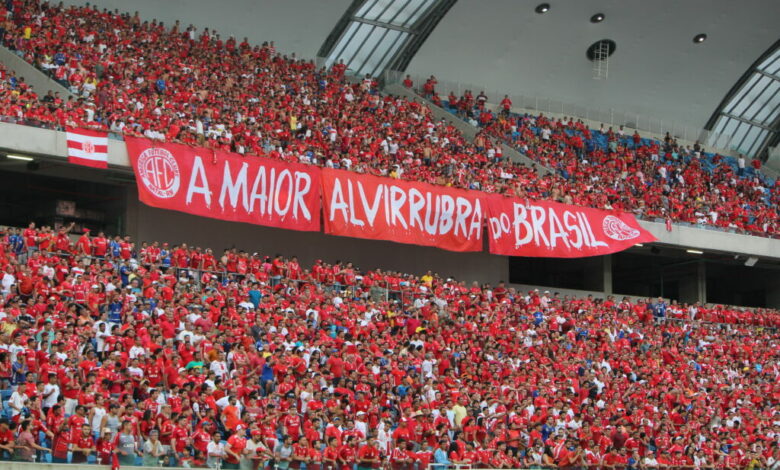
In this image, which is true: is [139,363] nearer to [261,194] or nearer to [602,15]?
[261,194]

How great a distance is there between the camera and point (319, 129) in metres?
32.7

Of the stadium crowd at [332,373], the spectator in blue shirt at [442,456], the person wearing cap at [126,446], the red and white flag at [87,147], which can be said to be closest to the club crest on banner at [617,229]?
the stadium crowd at [332,373]

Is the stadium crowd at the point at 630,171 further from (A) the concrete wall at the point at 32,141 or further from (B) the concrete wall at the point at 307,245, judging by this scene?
(A) the concrete wall at the point at 32,141

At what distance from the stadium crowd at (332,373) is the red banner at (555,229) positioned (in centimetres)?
180

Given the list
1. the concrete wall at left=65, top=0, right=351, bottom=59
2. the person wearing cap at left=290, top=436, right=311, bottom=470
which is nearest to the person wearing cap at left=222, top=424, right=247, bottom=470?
the person wearing cap at left=290, top=436, right=311, bottom=470

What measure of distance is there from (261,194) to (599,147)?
55.8 feet

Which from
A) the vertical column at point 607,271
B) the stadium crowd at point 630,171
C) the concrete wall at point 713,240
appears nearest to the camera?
the concrete wall at point 713,240

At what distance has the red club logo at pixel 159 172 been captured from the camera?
26859 millimetres

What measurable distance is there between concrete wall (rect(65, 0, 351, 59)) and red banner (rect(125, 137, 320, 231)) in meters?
10.2

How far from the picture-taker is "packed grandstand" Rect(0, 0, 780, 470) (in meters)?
18.4

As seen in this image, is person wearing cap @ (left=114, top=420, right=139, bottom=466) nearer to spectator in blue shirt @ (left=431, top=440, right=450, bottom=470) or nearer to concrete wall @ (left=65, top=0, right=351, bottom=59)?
spectator in blue shirt @ (left=431, top=440, right=450, bottom=470)

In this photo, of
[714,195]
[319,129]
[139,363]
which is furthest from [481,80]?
[139,363]

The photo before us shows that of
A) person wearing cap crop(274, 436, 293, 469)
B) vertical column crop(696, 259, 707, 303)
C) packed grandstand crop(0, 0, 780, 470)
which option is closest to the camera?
person wearing cap crop(274, 436, 293, 469)

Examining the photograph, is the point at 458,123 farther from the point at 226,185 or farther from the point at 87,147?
the point at 87,147
